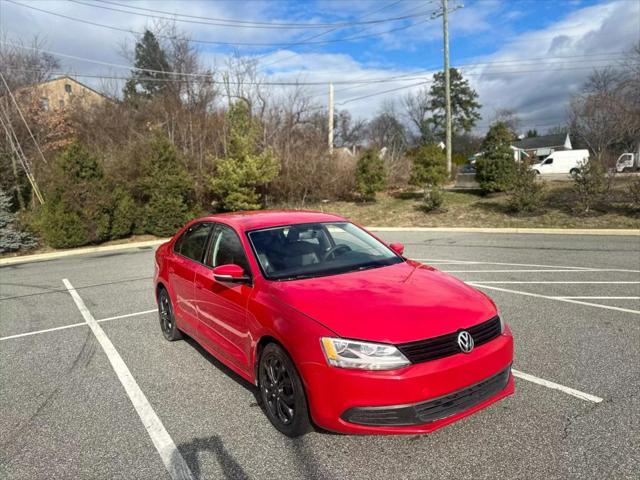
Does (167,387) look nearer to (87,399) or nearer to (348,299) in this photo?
(87,399)

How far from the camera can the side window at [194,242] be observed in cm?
456

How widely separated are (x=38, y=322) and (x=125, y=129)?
24933mm

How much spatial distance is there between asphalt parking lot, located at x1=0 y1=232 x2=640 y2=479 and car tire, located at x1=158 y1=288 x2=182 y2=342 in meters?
0.11

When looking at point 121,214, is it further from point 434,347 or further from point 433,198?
point 434,347

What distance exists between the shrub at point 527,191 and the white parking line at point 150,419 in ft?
48.7

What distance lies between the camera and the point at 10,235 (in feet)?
51.9

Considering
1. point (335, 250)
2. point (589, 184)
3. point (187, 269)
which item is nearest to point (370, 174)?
point (589, 184)

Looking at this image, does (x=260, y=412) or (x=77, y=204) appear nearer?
(x=260, y=412)

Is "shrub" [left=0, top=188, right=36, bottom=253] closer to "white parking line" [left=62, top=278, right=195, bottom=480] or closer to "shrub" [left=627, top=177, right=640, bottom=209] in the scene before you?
"white parking line" [left=62, top=278, right=195, bottom=480]

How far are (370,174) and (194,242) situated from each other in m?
17.5

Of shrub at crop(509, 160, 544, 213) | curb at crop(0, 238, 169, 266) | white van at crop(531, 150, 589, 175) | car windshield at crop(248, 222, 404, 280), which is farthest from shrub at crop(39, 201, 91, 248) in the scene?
white van at crop(531, 150, 589, 175)

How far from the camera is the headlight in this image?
2.66 m

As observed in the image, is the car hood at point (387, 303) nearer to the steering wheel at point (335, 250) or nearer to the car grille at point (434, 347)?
the car grille at point (434, 347)

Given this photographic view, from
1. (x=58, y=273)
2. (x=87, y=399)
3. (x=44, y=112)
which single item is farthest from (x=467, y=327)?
(x=44, y=112)
